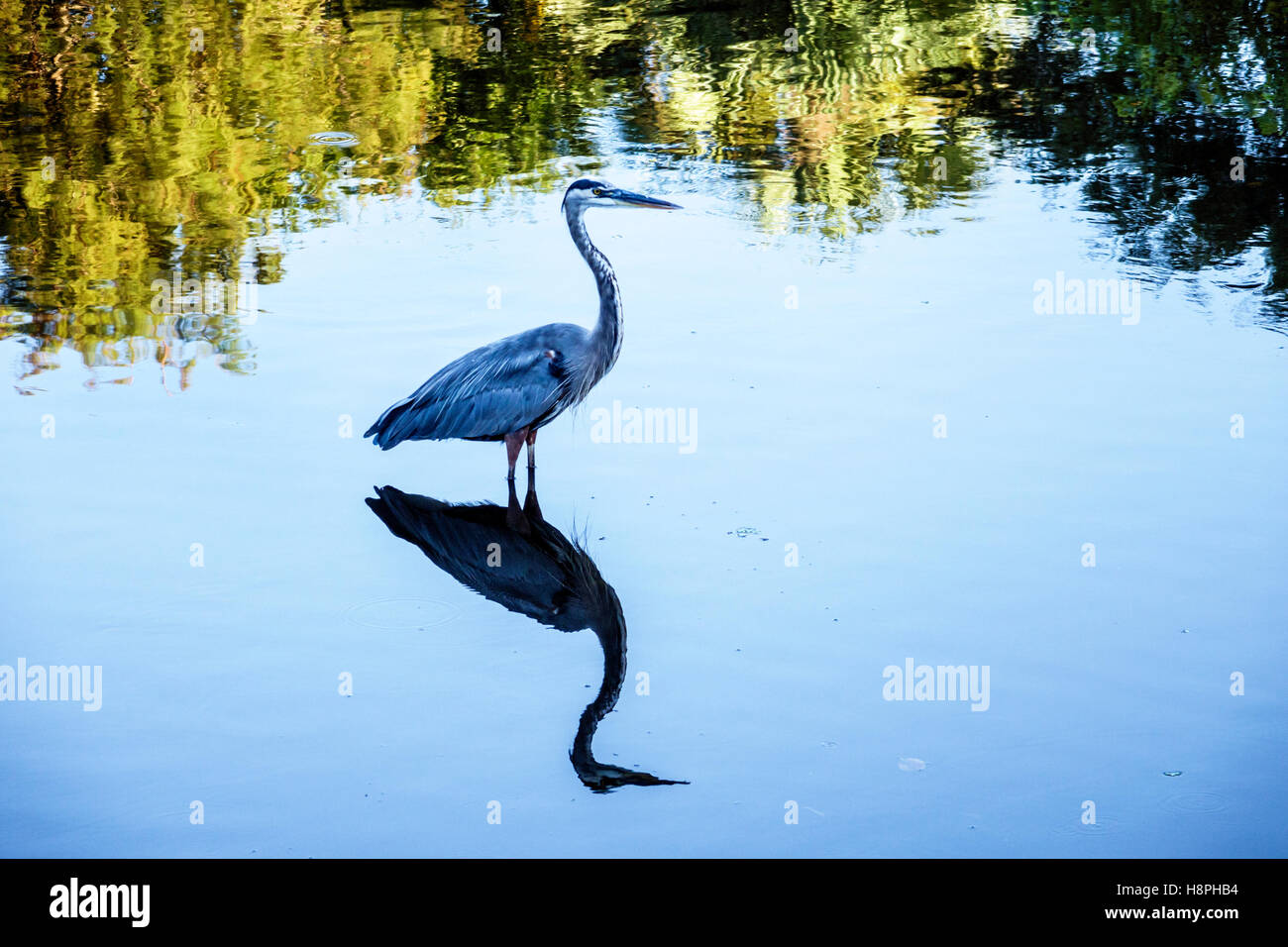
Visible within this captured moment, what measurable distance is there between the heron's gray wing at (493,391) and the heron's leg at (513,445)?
55 millimetres

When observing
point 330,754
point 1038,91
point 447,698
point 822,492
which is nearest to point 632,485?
point 822,492

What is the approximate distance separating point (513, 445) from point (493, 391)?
14.9 inches

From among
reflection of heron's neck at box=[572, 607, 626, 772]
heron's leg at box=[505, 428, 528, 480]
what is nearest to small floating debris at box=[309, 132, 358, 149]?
heron's leg at box=[505, 428, 528, 480]

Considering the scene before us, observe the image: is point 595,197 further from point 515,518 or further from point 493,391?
point 515,518

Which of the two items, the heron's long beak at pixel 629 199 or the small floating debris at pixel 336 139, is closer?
the heron's long beak at pixel 629 199

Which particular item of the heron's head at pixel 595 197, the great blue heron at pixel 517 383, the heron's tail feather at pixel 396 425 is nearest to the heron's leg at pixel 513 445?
the great blue heron at pixel 517 383

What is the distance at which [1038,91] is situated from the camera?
16.4 metres

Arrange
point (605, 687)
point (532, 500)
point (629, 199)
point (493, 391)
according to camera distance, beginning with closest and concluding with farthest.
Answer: point (605, 687) → point (532, 500) → point (493, 391) → point (629, 199)

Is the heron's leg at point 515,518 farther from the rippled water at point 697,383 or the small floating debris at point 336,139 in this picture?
the small floating debris at point 336,139

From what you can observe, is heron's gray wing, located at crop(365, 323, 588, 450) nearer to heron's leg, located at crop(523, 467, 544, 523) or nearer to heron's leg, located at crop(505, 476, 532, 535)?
heron's leg, located at crop(523, 467, 544, 523)

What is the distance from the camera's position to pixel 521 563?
870cm

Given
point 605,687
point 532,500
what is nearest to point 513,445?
point 532,500

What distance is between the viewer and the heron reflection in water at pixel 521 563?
8000mm
